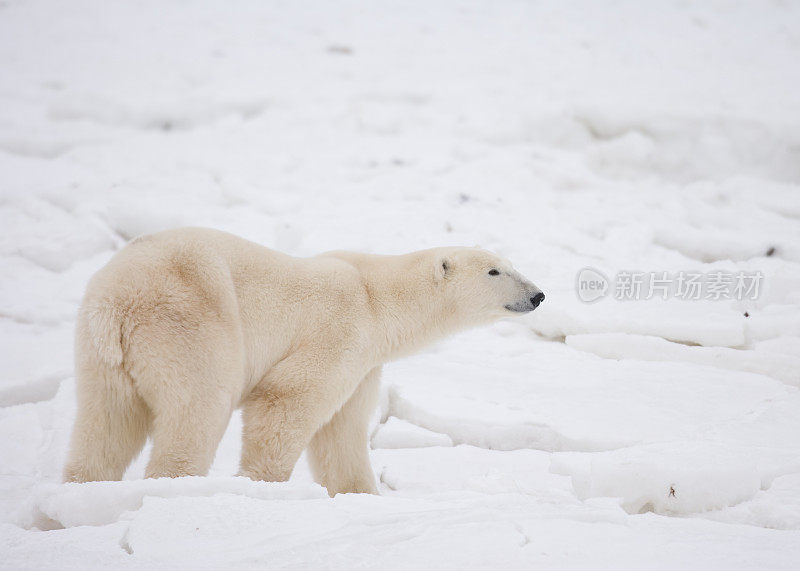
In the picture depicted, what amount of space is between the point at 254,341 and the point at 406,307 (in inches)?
30.7

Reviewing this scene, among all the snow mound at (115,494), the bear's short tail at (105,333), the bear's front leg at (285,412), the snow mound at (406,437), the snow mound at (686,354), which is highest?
the bear's short tail at (105,333)

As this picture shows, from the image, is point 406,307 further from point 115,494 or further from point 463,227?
point 463,227

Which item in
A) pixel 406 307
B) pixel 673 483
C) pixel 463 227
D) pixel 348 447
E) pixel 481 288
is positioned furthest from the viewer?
pixel 463 227

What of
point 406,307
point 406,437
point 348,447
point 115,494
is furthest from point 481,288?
point 115,494

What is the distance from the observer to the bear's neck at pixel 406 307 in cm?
317

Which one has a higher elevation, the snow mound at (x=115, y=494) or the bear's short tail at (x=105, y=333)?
the bear's short tail at (x=105, y=333)

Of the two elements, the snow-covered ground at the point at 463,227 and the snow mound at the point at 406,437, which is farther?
the snow mound at the point at 406,437

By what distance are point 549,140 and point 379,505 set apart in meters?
6.06

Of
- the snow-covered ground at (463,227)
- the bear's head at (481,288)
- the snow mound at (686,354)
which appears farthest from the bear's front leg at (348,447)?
the snow mound at (686,354)

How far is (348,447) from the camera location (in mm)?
3133

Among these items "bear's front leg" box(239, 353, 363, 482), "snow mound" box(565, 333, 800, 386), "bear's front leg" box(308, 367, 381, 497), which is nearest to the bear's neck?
"bear's front leg" box(308, 367, 381, 497)

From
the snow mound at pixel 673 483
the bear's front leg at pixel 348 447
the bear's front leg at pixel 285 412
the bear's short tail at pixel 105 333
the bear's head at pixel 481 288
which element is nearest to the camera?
the bear's short tail at pixel 105 333

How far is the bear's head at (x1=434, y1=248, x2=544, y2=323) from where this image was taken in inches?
132

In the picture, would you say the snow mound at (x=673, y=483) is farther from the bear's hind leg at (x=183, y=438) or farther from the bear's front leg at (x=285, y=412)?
the bear's hind leg at (x=183, y=438)
